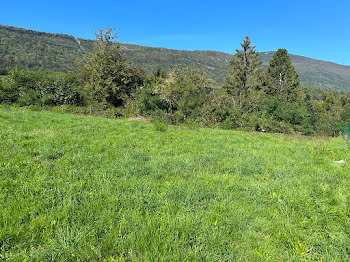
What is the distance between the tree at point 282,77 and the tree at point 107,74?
25.1 metres

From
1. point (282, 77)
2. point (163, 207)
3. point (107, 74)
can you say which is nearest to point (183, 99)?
point (107, 74)

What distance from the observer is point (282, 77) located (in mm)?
34719

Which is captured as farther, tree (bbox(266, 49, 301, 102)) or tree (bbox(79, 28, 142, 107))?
tree (bbox(266, 49, 301, 102))

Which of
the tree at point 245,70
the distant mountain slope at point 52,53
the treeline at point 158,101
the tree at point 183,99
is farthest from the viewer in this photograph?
the distant mountain slope at point 52,53

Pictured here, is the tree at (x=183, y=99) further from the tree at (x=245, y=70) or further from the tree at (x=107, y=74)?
the tree at (x=245, y=70)

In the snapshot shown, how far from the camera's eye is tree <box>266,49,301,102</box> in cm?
3312

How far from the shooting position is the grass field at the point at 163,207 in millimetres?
1877

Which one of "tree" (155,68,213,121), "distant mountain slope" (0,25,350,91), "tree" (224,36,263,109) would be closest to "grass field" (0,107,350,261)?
"tree" (155,68,213,121)

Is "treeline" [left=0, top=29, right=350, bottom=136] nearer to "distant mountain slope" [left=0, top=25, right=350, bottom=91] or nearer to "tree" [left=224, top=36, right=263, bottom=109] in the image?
"tree" [left=224, top=36, right=263, bottom=109]

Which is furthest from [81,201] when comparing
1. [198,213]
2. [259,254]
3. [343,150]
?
[343,150]

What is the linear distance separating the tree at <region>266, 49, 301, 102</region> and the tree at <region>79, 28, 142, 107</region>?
2513cm

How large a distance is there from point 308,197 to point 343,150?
4.98 meters

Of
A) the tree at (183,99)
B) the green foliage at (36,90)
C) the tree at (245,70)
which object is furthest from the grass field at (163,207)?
the tree at (245,70)

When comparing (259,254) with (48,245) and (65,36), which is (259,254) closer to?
(48,245)
